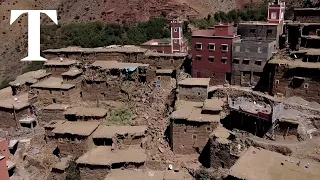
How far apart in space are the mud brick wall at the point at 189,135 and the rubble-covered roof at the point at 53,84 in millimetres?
11304

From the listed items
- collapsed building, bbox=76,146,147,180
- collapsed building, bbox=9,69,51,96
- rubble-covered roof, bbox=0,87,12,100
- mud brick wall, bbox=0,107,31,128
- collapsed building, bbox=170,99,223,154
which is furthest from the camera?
rubble-covered roof, bbox=0,87,12,100

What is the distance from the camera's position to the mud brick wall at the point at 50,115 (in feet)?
106

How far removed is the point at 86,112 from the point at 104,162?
6268 mm

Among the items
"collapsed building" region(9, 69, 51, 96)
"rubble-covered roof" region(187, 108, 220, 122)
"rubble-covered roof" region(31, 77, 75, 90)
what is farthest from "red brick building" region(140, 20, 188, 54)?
"rubble-covered roof" region(187, 108, 220, 122)

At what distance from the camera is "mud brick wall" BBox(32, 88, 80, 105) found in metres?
33.1

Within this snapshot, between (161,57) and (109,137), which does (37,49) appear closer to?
(109,137)

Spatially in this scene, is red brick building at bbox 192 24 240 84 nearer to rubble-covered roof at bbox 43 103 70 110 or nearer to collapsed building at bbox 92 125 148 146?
collapsed building at bbox 92 125 148 146

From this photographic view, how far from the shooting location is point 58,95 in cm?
3319

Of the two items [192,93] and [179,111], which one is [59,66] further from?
[179,111]

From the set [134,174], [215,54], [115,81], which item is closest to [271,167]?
[134,174]

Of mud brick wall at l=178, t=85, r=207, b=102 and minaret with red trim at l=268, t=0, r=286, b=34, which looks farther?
minaret with red trim at l=268, t=0, r=286, b=34

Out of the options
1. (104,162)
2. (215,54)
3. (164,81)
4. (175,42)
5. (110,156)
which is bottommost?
(104,162)

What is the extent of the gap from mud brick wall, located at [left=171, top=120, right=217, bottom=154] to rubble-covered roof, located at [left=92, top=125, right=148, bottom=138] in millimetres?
2744

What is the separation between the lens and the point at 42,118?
33.0 m
